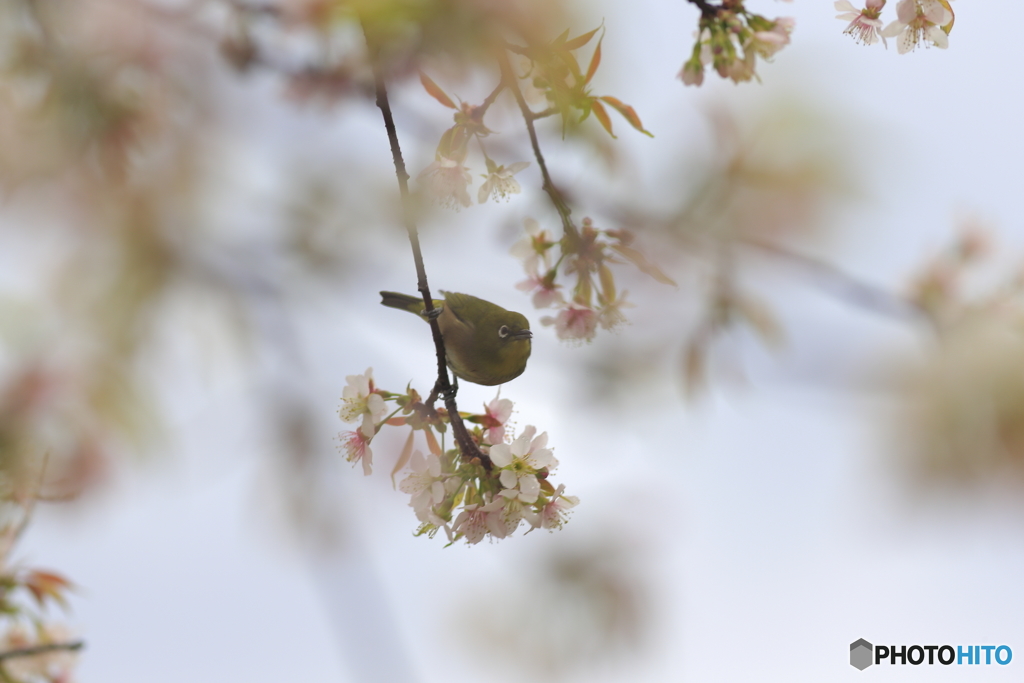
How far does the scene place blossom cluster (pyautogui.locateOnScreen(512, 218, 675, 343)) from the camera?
109 cm

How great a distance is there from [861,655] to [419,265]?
2.45 m

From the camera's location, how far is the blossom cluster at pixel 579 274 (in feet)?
3.57

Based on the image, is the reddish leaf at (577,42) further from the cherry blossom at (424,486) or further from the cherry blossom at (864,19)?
the cherry blossom at (424,486)

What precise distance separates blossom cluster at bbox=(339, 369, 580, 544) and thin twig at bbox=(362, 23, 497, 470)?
20 millimetres

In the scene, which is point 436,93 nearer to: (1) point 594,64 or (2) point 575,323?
(1) point 594,64

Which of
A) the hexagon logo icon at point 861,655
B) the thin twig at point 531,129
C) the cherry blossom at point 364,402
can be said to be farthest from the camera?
the hexagon logo icon at point 861,655

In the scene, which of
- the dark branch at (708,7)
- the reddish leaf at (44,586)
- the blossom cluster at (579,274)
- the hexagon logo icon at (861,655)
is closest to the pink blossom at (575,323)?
the blossom cluster at (579,274)

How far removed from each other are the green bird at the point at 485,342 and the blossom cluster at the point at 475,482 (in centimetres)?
36

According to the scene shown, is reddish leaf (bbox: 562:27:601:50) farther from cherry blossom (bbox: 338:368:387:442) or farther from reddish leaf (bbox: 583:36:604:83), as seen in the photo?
cherry blossom (bbox: 338:368:387:442)

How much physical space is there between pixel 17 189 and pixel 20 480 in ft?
3.26

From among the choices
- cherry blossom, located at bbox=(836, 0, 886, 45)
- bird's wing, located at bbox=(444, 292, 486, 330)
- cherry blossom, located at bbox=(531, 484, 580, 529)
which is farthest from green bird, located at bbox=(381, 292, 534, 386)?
cherry blossom, located at bbox=(836, 0, 886, 45)

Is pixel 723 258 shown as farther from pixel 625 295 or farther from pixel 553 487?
pixel 553 487

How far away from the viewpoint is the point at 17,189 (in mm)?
1856

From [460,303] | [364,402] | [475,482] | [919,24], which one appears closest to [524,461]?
[475,482]
